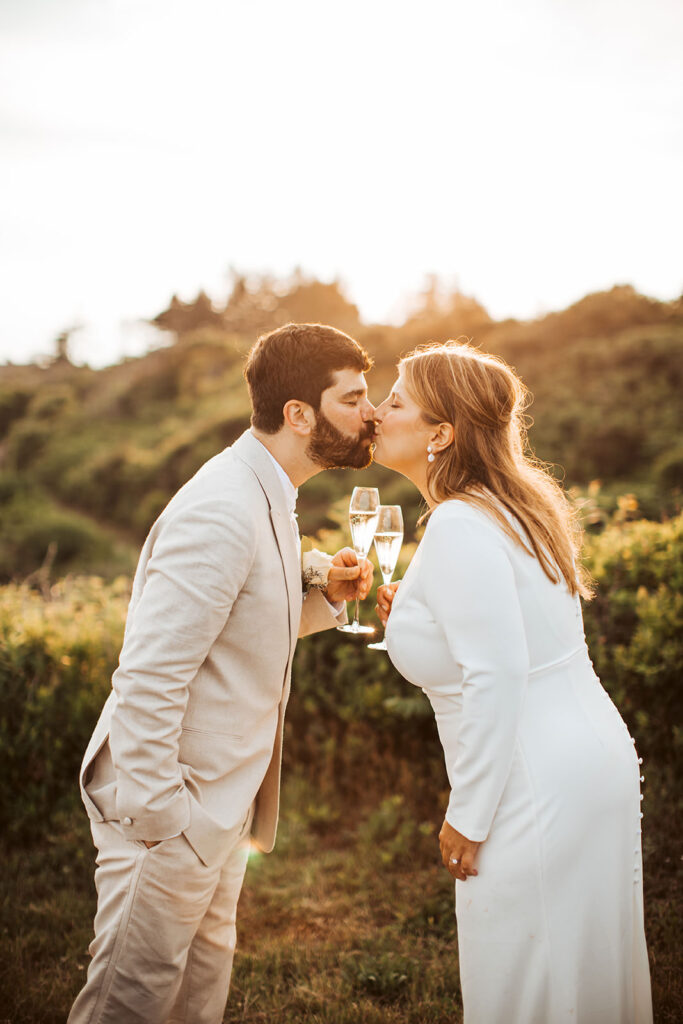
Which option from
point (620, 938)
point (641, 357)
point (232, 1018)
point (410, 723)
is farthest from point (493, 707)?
point (641, 357)

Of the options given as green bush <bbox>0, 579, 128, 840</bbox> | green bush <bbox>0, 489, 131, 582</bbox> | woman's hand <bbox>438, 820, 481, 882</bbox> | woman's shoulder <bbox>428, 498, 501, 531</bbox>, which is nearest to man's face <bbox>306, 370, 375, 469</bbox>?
woman's shoulder <bbox>428, 498, 501, 531</bbox>

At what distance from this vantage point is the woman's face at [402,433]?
9.99 ft

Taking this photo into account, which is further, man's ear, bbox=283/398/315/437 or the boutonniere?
the boutonniere

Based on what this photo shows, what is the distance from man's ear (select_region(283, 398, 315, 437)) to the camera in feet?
10.3

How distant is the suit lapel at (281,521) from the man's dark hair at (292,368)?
24 cm

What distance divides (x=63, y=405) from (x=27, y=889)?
33202 millimetres

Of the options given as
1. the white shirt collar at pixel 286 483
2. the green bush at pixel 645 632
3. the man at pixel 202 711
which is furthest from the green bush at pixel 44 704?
the green bush at pixel 645 632

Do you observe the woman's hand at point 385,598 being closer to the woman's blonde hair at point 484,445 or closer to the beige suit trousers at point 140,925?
the woman's blonde hair at point 484,445

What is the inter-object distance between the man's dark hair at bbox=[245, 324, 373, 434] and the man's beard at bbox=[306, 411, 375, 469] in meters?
0.10

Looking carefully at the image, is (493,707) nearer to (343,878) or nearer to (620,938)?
(620,938)

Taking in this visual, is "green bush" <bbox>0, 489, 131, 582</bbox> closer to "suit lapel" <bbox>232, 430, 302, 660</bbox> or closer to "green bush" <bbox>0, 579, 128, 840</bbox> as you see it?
"green bush" <bbox>0, 579, 128, 840</bbox>

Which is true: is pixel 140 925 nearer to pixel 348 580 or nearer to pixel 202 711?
pixel 202 711

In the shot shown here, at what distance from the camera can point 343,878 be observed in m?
4.82

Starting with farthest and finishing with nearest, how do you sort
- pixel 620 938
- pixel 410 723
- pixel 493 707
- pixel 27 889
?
pixel 410 723 → pixel 27 889 → pixel 620 938 → pixel 493 707
